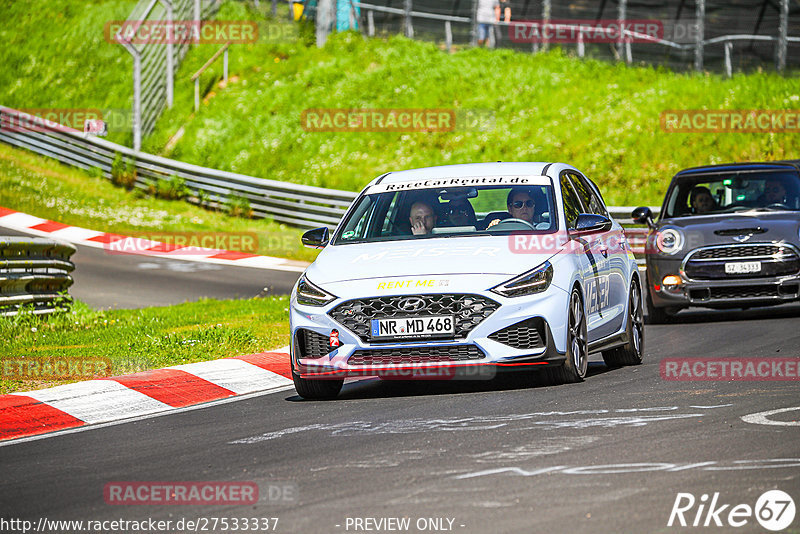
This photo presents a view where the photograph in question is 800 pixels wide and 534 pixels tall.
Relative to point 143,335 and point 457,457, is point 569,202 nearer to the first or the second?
point 457,457

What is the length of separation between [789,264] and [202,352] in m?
6.24

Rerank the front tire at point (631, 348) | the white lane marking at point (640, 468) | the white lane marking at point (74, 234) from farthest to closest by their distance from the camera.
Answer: the white lane marking at point (74, 234)
the front tire at point (631, 348)
the white lane marking at point (640, 468)

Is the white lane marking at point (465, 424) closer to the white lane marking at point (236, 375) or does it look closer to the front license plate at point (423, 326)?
the front license plate at point (423, 326)

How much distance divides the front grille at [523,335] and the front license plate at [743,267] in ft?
19.0

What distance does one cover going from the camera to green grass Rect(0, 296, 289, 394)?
1126 cm

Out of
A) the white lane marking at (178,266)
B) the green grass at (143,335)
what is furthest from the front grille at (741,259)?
the white lane marking at (178,266)

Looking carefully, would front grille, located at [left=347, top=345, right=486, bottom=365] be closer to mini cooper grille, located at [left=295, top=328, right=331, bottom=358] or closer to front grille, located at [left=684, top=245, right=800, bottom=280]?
mini cooper grille, located at [left=295, top=328, right=331, bottom=358]

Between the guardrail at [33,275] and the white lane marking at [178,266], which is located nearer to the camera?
the guardrail at [33,275]

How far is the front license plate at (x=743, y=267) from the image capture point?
13.8 metres

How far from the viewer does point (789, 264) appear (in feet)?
45.2

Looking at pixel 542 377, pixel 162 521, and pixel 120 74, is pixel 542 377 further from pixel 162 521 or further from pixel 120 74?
pixel 120 74

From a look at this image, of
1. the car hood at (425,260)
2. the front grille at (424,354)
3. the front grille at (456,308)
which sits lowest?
the front grille at (424,354)

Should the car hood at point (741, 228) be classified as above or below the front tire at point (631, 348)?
above

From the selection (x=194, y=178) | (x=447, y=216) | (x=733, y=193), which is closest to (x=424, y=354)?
(x=447, y=216)
